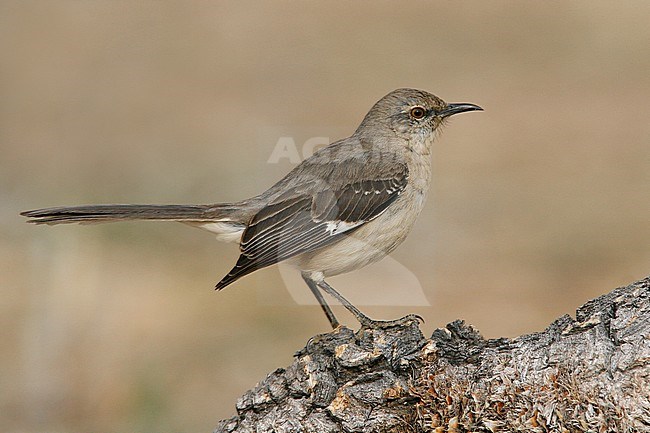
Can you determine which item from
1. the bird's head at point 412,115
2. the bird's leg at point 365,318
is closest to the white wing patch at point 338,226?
the bird's leg at point 365,318

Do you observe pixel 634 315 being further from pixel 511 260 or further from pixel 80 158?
pixel 80 158

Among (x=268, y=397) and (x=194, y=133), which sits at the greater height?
(x=194, y=133)

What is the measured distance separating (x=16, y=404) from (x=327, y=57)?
29.2 feet

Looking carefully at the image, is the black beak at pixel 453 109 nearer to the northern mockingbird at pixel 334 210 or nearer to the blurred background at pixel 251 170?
the northern mockingbird at pixel 334 210

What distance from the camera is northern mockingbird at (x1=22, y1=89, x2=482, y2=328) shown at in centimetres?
494

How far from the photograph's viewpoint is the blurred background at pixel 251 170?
8.02 m

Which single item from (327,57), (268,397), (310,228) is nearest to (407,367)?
(268,397)

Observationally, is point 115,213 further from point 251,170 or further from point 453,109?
point 251,170

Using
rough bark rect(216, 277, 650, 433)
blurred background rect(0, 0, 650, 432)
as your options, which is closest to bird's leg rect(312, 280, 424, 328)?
rough bark rect(216, 277, 650, 433)

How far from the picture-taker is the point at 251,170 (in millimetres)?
10203

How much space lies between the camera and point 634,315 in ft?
10.9

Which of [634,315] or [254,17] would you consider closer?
[634,315]

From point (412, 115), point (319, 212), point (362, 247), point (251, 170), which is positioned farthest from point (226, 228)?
point (251, 170)

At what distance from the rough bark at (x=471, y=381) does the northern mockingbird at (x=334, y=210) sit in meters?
0.91
